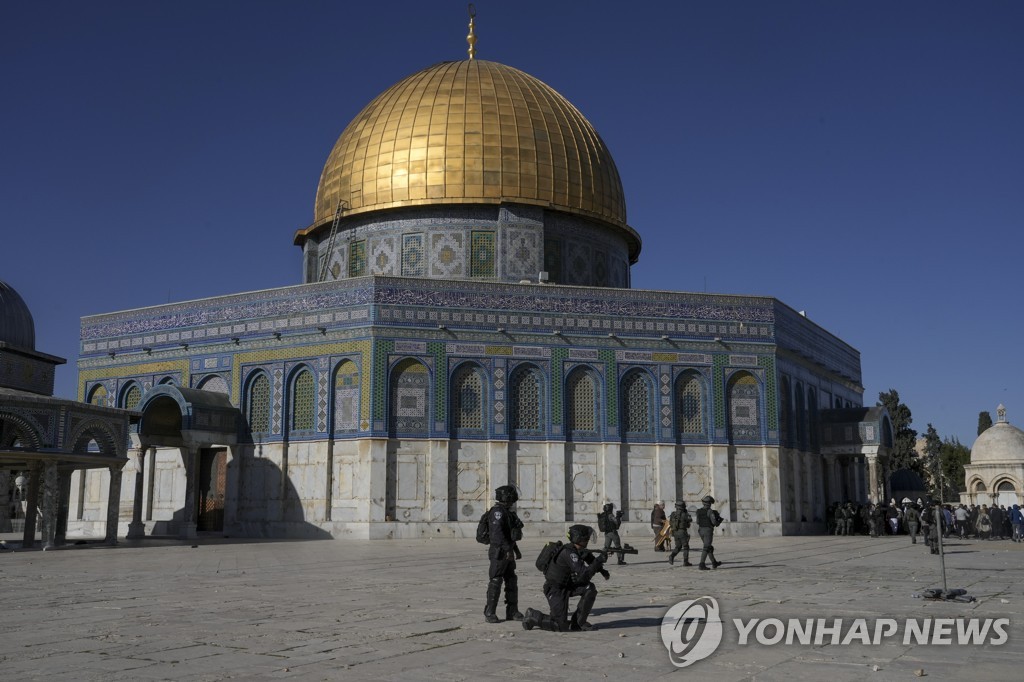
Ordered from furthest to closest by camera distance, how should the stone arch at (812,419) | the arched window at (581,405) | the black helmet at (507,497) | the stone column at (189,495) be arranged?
the stone arch at (812,419)
the arched window at (581,405)
the stone column at (189,495)
the black helmet at (507,497)

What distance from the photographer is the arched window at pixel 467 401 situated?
86.8ft

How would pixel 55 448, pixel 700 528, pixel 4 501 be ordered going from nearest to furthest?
pixel 700 528
pixel 55 448
pixel 4 501

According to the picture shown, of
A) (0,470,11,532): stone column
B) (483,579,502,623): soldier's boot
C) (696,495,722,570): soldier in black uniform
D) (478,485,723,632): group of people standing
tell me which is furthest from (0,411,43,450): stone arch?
(0,470,11,532): stone column

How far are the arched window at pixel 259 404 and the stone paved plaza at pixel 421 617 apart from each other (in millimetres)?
9998

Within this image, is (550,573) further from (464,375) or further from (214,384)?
(214,384)

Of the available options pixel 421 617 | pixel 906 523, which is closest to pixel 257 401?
pixel 906 523

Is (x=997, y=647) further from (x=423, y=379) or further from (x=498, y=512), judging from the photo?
(x=423, y=379)

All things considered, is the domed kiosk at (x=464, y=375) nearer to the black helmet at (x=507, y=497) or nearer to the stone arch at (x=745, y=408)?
the stone arch at (x=745, y=408)

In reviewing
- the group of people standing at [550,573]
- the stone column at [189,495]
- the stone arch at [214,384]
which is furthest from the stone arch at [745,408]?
the group of people standing at [550,573]

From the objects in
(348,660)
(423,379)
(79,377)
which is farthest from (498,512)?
(79,377)

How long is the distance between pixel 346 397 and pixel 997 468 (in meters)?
36.3

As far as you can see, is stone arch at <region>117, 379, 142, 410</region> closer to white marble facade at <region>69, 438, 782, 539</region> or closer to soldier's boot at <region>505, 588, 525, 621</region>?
white marble facade at <region>69, 438, 782, 539</region>

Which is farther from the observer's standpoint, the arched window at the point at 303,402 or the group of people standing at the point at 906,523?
the group of people standing at the point at 906,523

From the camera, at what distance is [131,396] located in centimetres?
2998
